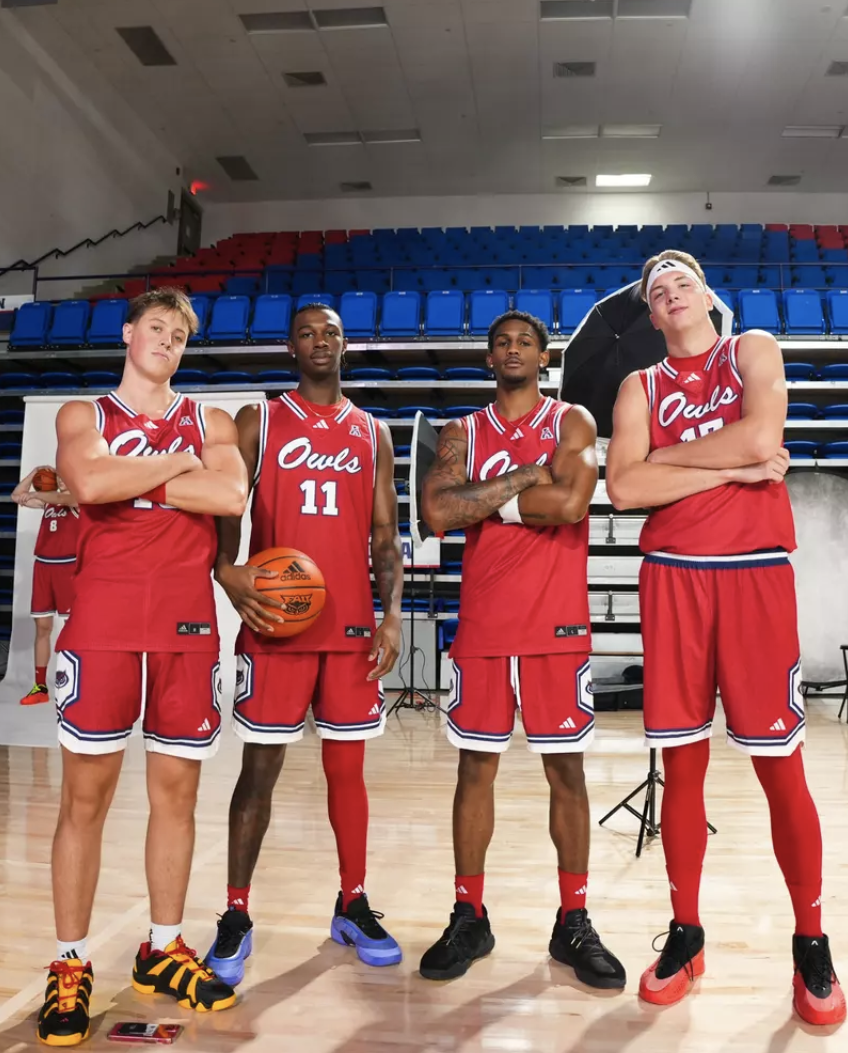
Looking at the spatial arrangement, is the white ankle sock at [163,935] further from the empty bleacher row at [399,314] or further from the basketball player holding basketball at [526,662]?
the empty bleacher row at [399,314]

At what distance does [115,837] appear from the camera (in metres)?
3.87

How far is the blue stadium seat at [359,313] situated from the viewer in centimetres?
998

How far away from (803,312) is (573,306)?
8.28 feet

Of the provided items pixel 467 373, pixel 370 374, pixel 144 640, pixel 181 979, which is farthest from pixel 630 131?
pixel 181 979

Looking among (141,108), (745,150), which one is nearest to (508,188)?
(745,150)

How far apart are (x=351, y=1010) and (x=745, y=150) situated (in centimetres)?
1435

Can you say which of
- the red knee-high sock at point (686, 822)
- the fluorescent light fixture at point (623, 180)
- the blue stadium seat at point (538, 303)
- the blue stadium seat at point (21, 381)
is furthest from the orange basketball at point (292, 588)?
the fluorescent light fixture at point (623, 180)

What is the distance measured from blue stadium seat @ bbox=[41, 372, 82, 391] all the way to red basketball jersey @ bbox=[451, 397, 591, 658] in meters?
8.79

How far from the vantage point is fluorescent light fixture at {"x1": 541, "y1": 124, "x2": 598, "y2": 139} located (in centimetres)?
1289

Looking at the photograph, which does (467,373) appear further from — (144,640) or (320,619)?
(144,640)

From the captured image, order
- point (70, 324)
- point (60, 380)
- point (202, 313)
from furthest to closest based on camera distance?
point (202, 313) → point (70, 324) → point (60, 380)

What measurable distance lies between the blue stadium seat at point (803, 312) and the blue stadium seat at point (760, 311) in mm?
138

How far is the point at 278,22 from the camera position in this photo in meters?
10.5

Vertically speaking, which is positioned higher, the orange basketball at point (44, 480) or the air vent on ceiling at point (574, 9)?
the air vent on ceiling at point (574, 9)
